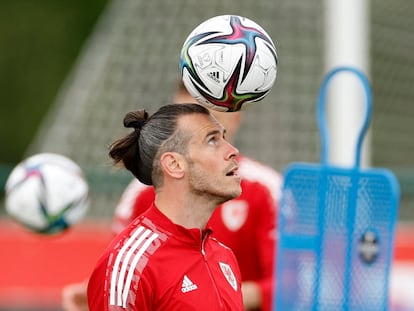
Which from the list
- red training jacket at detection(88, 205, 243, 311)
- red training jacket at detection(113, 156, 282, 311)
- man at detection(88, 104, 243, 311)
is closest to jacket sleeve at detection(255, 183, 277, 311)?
red training jacket at detection(113, 156, 282, 311)

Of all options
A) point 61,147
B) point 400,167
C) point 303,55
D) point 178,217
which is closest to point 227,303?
point 178,217

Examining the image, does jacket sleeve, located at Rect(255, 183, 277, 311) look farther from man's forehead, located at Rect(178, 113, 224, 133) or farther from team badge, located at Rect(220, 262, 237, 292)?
man's forehead, located at Rect(178, 113, 224, 133)

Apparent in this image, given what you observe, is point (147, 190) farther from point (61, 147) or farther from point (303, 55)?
point (61, 147)

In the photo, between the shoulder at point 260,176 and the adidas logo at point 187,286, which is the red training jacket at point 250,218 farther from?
the adidas logo at point 187,286

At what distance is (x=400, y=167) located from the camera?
1322cm

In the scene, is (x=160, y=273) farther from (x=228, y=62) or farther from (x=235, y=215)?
(x=235, y=215)

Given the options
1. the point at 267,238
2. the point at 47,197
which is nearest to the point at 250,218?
the point at 267,238

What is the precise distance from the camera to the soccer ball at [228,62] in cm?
435

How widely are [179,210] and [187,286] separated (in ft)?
1.09

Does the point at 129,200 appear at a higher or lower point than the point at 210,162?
lower

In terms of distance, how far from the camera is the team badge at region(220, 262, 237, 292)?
4.53 metres

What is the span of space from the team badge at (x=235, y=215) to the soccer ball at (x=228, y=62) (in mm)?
1484

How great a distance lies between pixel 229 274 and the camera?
4.57 metres

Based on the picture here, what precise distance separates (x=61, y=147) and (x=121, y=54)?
1153 millimetres
